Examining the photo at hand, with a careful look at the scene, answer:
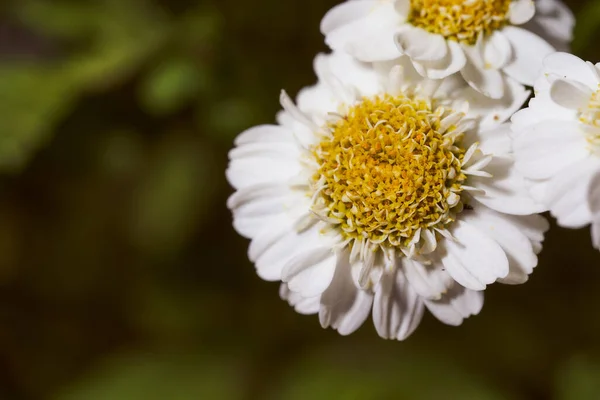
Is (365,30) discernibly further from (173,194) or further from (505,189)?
(173,194)

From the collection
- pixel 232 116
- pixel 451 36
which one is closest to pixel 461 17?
pixel 451 36

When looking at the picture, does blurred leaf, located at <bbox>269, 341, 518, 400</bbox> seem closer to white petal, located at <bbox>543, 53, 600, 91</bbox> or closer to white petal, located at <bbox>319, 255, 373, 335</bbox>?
white petal, located at <bbox>319, 255, 373, 335</bbox>

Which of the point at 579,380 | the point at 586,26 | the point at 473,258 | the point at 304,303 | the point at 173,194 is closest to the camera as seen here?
the point at 473,258

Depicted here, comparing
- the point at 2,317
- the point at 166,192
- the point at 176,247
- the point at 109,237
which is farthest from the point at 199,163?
the point at 2,317

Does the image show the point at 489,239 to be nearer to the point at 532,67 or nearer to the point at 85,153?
the point at 532,67

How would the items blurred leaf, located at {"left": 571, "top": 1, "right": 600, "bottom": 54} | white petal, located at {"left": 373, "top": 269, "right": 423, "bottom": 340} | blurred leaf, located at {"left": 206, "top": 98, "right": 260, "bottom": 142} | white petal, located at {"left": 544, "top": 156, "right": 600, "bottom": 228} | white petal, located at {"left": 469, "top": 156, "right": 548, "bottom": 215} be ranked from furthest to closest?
blurred leaf, located at {"left": 206, "top": 98, "right": 260, "bottom": 142} → blurred leaf, located at {"left": 571, "top": 1, "right": 600, "bottom": 54} → white petal, located at {"left": 373, "top": 269, "right": 423, "bottom": 340} → white petal, located at {"left": 469, "top": 156, "right": 548, "bottom": 215} → white petal, located at {"left": 544, "top": 156, "right": 600, "bottom": 228}

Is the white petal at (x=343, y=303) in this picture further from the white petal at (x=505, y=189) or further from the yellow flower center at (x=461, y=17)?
the yellow flower center at (x=461, y=17)

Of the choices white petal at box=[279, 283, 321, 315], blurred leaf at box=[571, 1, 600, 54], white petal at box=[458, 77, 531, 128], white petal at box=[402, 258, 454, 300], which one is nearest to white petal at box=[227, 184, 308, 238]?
white petal at box=[279, 283, 321, 315]
